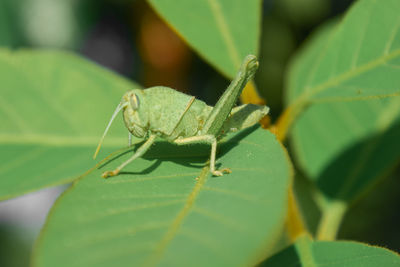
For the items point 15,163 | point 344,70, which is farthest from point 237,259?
point 15,163

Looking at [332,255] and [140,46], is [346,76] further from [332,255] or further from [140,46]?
[140,46]

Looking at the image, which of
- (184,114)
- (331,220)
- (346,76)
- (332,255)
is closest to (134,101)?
(184,114)

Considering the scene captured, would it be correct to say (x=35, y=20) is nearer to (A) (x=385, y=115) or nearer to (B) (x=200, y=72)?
(B) (x=200, y=72)

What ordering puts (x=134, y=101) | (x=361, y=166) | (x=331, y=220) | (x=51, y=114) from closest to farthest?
(x=134, y=101) → (x=51, y=114) → (x=331, y=220) → (x=361, y=166)

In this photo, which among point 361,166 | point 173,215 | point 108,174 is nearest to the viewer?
point 173,215

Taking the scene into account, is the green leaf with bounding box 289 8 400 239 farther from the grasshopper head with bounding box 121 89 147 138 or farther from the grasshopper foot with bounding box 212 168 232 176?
the grasshopper foot with bounding box 212 168 232 176

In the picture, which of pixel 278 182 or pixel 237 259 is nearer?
pixel 237 259

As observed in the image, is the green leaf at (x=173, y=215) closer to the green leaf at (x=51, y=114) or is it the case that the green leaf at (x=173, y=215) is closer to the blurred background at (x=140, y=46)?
the green leaf at (x=51, y=114)
